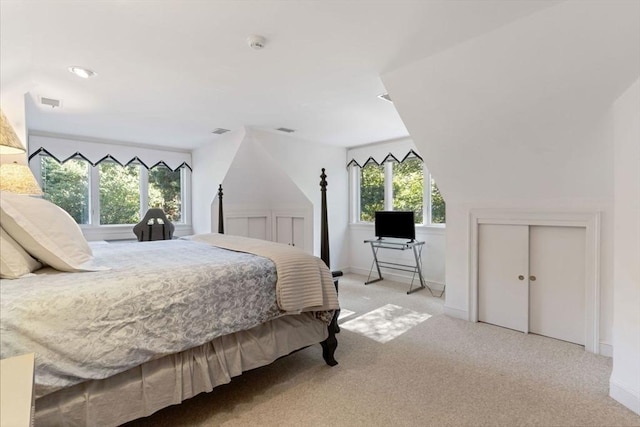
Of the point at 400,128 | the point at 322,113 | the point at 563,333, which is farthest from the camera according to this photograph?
the point at 400,128

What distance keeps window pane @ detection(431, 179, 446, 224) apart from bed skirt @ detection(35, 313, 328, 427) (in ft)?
10.1

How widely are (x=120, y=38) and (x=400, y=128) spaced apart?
3.31 metres

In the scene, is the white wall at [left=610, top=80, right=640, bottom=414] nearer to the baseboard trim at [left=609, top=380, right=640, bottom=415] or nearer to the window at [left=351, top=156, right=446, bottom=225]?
the baseboard trim at [left=609, top=380, right=640, bottom=415]

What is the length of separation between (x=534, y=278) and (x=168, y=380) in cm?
323

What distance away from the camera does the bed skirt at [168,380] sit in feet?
4.58

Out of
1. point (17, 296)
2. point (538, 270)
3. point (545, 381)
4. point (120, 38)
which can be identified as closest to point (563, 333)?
point (538, 270)

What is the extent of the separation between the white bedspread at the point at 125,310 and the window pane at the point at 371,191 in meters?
3.60

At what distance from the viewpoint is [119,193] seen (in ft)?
16.6

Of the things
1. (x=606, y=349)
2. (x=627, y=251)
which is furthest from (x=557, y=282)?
(x=627, y=251)

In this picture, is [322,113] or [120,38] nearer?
[120,38]

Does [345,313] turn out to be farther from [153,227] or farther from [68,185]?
[68,185]

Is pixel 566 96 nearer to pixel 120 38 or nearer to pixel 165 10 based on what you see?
pixel 165 10

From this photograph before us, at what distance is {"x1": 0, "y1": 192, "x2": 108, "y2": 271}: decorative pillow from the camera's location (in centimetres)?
149

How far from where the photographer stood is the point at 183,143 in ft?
16.9
